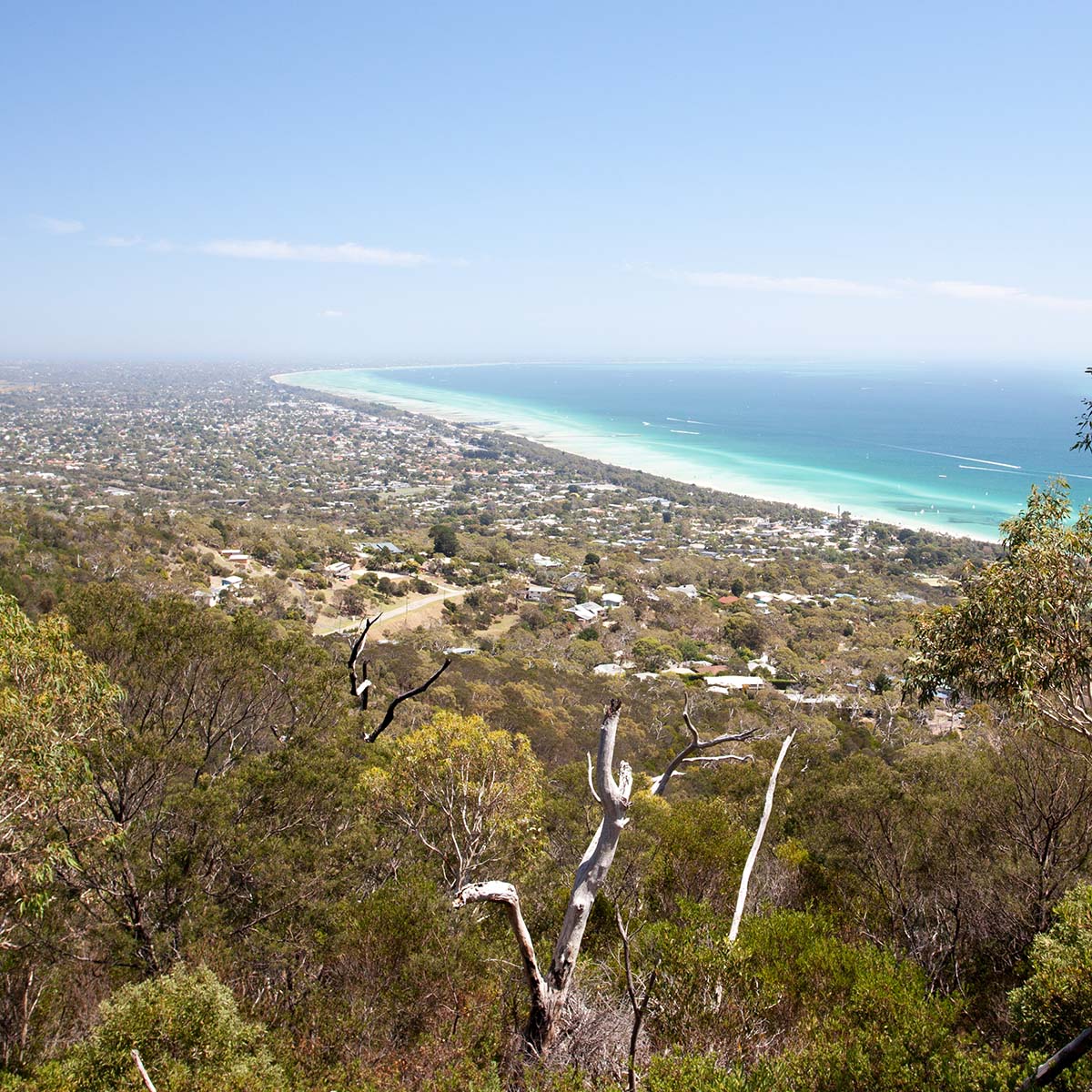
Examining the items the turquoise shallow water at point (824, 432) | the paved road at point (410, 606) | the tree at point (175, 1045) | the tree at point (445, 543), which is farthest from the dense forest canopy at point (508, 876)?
the turquoise shallow water at point (824, 432)

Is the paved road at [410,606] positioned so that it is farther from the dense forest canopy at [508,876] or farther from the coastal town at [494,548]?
the dense forest canopy at [508,876]

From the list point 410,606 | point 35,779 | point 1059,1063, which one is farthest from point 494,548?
point 1059,1063

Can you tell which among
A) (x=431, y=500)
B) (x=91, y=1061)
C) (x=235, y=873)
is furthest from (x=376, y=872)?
(x=431, y=500)

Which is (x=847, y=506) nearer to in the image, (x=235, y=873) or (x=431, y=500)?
(x=431, y=500)

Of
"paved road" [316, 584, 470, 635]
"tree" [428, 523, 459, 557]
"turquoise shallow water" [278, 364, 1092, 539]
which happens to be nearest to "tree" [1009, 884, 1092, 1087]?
"paved road" [316, 584, 470, 635]

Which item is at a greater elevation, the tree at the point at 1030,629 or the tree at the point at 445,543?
the tree at the point at 1030,629

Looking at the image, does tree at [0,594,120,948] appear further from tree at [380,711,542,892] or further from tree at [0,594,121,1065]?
tree at [380,711,542,892]
